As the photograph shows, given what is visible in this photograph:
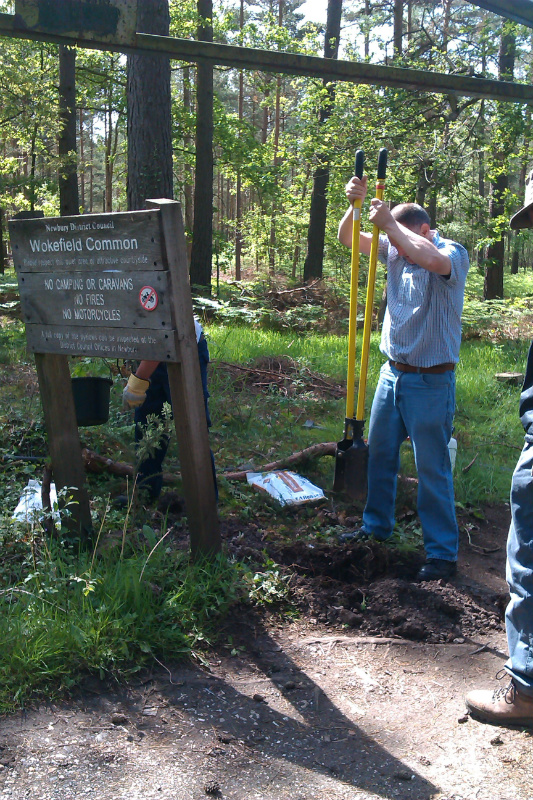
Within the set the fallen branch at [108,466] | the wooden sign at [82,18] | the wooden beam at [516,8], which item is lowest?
the fallen branch at [108,466]

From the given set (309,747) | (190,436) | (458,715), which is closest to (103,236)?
(190,436)

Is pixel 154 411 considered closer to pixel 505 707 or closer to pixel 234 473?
pixel 234 473

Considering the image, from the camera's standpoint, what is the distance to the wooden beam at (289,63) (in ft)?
10.9

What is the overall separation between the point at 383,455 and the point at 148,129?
17.7 feet

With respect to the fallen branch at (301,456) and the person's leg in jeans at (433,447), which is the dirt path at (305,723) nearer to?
the person's leg in jeans at (433,447)

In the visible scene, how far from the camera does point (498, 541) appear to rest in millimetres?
4969

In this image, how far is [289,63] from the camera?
11.6 ft

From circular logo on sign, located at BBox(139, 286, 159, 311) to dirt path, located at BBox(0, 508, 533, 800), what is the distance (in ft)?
5.30

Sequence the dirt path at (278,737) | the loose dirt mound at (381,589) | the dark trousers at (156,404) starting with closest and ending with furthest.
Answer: the dirt path at (278,737), the loose dirt mound at (381,589), the dark trousers at (156,404)

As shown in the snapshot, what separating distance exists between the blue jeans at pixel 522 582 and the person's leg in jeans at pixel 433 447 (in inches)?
50.7

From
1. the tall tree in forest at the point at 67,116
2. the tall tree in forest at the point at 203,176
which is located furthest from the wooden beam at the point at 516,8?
the tall tree in forest at the point at 67,116

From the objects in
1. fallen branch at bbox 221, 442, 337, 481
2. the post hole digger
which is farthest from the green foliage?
fallen branch at bbox 221, 442, 337, 481

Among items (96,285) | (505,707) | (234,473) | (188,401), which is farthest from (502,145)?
(505,707)

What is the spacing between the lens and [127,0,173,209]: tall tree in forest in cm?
786
